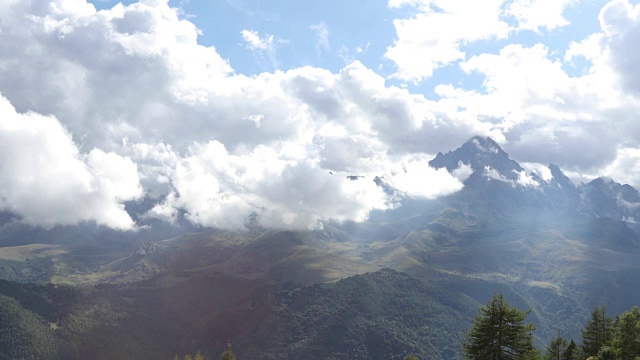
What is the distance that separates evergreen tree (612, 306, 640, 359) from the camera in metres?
72.6

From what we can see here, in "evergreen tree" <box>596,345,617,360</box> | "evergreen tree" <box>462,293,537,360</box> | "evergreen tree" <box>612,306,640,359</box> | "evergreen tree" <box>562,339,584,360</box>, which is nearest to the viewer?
"evergreen tree" <box>462,293,537,360</box>

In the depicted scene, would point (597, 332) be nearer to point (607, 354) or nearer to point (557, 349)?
point (557, 349)

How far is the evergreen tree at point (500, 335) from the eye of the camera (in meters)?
62.3

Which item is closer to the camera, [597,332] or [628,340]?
[628,340]

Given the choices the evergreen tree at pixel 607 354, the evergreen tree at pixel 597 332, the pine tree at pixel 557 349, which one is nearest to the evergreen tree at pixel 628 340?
the evergreen tree at pixel 607 354

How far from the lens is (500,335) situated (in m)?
63.0

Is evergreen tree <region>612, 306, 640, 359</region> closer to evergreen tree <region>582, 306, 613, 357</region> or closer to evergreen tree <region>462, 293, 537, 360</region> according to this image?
evergreen tree <region>462, 293, 537, 360</region>

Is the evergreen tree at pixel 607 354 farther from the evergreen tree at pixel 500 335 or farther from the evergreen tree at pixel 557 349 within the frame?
the evergreen tree at pixel 557 349

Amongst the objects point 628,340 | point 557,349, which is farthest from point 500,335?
point 557,349

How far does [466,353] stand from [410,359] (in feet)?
260

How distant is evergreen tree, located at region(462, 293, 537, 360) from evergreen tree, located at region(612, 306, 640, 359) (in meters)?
19.7

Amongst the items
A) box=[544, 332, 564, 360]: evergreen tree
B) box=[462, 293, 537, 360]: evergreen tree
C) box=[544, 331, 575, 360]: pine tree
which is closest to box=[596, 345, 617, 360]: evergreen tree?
box=[462, 293, 537, 360]: evergreen tree

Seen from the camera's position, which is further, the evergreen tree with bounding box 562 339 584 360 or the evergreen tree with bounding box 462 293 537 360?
the evergreen tree with bounding box 562 339 584 360

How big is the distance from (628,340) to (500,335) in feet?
89.2
